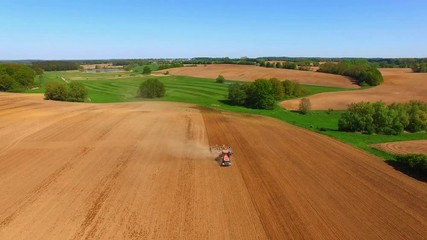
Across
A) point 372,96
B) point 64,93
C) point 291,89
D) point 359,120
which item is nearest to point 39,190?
point 359,120

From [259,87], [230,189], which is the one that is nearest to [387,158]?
[230,189]

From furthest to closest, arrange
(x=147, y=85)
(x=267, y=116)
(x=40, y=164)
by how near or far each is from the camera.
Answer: (x=147, y=85), (x=267, y=116), (x=40, y=164)

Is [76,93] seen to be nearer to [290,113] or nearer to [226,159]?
[290,113]

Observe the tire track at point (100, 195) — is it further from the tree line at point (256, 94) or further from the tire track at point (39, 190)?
the tree line at point (256, 94)

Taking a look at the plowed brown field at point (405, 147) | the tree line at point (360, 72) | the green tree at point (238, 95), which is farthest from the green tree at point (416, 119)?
the tree line at point (360, 72)

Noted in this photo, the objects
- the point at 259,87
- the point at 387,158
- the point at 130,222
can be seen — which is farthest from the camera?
the point at 259,87

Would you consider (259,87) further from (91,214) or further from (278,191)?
(91,214)
